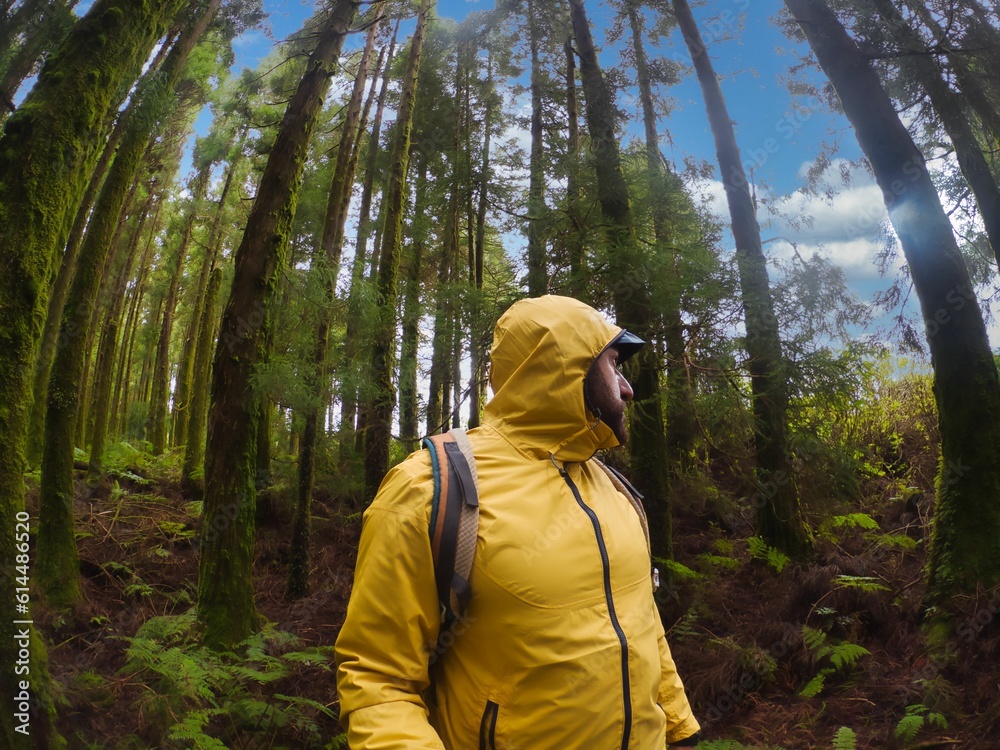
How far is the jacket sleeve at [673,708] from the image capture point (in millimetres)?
2250

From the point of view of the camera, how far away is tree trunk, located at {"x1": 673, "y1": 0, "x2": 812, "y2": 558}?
24.5 ft

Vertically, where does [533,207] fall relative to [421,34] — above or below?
below

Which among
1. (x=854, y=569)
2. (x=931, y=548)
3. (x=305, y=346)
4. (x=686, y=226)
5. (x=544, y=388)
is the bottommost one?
(x=854, y=569)

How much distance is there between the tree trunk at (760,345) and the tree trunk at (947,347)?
1640 mm

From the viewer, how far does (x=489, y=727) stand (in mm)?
1721

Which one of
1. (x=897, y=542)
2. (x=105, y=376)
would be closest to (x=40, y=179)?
(x=897, y=542)

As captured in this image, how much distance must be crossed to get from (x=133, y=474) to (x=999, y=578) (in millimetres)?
14804

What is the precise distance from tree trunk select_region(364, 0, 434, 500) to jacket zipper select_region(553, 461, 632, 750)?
7.39 metres

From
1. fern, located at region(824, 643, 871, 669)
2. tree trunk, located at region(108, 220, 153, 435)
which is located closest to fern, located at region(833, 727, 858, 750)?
fern, located at region(824, 643, 871, 669)

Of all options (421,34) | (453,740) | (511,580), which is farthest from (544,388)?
(421,34)

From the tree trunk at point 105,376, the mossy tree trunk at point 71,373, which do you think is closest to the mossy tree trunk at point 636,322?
the mossy tree trunk at point 71,373

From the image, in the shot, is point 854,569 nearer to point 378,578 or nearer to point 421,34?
point 378,578

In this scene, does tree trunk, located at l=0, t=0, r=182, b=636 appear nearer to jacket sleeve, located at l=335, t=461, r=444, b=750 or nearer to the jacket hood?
jacket sleeve, located at l=335, t=461, r=444, b=750

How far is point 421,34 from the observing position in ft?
39.9
